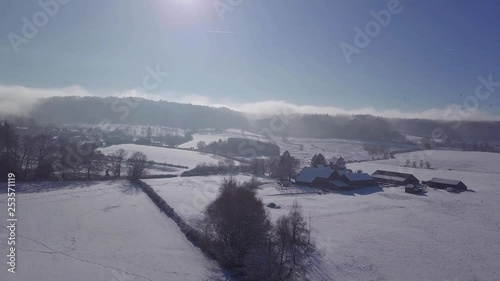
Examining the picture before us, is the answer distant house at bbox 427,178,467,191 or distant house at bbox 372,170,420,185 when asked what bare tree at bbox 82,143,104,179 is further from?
distant house at bbox 427,178,467,191

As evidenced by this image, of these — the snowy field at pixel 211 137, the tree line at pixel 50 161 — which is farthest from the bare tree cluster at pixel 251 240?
the snowy field at pixel 211 137

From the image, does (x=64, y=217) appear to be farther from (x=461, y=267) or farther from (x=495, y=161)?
(x=495, y=161)

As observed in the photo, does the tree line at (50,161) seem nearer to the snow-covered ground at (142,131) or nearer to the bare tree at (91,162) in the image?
the bare tree at (91,162)

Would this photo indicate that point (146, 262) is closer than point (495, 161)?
Yes

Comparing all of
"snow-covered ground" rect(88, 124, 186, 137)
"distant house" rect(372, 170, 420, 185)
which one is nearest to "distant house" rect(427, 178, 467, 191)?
"distant house" rect(372, 170, 420, 185)

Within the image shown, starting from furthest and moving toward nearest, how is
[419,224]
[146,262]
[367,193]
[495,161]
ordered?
1. [495,161]
2. [367,193]
3. [419,224]
4. [146,262]

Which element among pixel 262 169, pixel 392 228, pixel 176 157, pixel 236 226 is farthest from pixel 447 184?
pixel 176 157

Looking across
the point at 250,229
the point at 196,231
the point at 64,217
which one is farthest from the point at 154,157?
the point at 250,229

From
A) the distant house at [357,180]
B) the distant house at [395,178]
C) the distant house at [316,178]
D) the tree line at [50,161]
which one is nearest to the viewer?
the tree line at [50,161]
